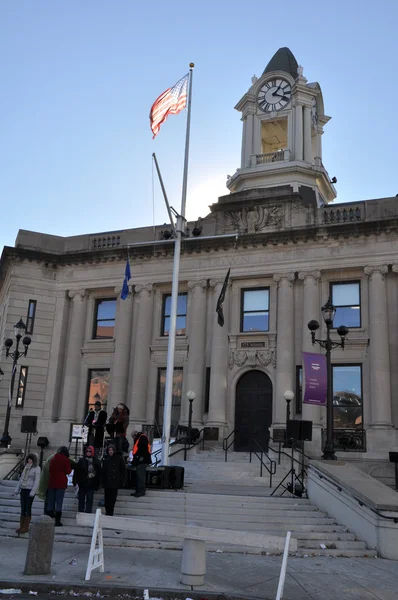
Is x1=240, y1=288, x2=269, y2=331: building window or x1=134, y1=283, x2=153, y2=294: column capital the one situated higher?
x1=134, y1=283, x2=153, y2=294: column capital

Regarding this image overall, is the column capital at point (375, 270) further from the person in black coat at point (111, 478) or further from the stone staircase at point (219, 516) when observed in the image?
the person in black coat at point (111, 478)

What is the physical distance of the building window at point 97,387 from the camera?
30.4 meters

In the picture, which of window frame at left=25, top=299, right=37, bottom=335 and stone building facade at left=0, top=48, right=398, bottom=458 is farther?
window frame at left=25, top=299, right=37, bottom=335

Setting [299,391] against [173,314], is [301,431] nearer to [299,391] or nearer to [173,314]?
[173,314]

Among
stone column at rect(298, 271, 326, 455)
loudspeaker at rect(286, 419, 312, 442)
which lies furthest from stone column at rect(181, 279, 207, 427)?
loudspeaker at rect(286, 419, 312, 442)

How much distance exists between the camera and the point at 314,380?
20.2 m

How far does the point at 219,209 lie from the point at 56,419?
1325 cm

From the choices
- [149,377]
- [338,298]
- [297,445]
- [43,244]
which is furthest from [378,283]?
[43,244]

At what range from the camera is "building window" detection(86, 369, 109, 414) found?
30438 millimetres

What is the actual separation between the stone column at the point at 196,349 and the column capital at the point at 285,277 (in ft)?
11.5

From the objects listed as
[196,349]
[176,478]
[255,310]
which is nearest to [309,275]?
[255,310]

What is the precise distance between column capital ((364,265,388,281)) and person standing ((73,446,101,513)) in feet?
53.7

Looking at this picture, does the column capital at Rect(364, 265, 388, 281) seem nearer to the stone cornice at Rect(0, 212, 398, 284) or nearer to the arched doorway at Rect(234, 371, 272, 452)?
the stone cornice at Rect(0, 212, 398, 284)

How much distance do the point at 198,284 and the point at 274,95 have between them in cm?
1434
